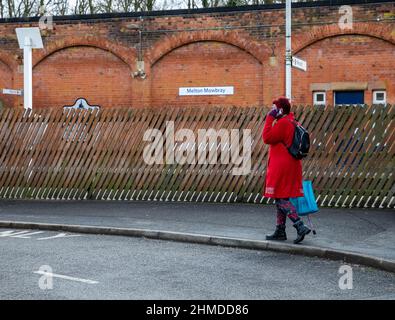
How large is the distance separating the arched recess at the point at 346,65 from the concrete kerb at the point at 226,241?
14.3 metres

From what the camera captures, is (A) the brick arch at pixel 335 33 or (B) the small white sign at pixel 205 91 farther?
(B) the small white sign at pixel 205 91

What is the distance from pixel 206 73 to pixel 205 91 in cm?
64

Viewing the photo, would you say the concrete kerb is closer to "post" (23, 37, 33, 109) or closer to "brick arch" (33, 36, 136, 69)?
"post" (23, 37, 33, 109)

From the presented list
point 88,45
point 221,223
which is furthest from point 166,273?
point 88,45

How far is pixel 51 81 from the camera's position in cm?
2731

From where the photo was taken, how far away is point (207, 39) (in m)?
25.2

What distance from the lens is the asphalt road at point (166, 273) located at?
6863mm

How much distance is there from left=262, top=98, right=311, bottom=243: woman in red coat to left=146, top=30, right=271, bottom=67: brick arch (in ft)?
50.7

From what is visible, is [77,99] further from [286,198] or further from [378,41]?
[286,198]

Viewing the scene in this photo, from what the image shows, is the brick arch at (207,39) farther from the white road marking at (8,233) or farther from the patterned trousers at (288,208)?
the patterned trousers at (288,208)

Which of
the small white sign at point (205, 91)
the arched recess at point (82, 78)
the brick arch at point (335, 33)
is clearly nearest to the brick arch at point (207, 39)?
the brick arch at point (335, 33)

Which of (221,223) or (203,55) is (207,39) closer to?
(203,55)
